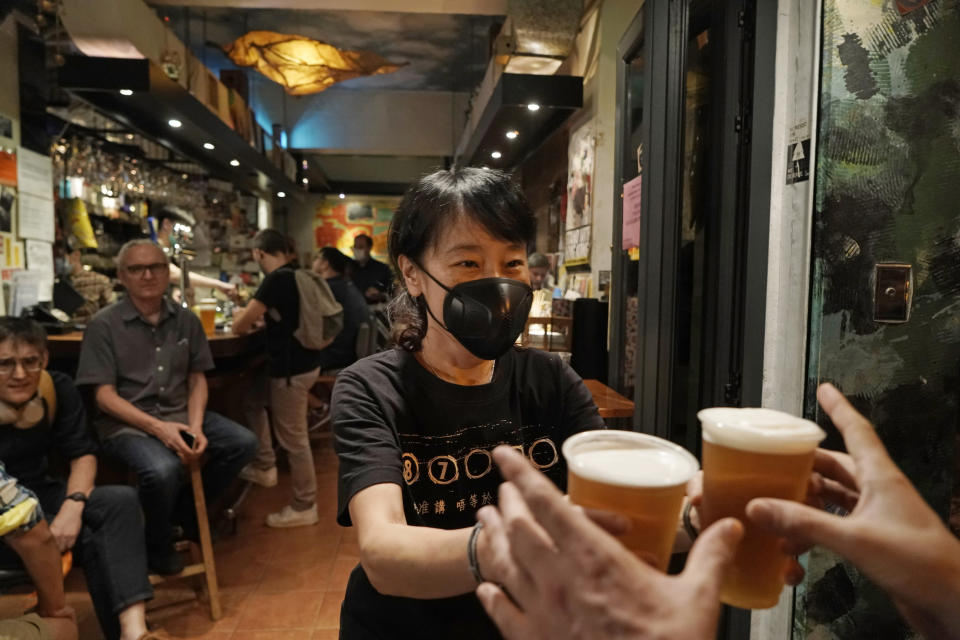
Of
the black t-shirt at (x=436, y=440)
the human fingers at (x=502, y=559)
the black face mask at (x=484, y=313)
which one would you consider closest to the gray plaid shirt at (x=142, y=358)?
the black t-shirt at (x=436, y=440)

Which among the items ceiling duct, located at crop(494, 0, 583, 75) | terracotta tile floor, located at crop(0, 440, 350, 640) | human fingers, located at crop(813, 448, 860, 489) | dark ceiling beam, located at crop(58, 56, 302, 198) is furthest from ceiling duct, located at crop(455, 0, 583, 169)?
human fingers, located at crop(813, 448, 860, 489)

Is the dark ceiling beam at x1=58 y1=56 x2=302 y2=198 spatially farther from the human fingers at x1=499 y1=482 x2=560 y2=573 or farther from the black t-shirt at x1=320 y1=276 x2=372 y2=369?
the human fingers at x1=499 y1=482 x2=560 y2=573

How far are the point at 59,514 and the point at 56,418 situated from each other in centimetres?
41

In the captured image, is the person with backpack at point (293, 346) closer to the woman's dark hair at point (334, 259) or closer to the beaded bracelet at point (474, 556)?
the woman's dark hair at point (334, 259)

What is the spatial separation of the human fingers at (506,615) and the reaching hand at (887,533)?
0.91 feet

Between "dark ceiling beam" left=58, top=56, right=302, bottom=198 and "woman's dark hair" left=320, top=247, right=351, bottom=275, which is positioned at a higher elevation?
"dark ceiling beam" left=58, top=56, right=302, bottom=198

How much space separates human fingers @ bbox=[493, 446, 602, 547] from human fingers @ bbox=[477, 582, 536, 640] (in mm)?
95

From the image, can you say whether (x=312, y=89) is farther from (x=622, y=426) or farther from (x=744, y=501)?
(x=744, y=501)

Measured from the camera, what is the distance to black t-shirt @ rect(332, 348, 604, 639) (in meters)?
1.11

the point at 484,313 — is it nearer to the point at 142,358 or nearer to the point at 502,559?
the point at 502,559

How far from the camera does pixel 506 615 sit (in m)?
0.58

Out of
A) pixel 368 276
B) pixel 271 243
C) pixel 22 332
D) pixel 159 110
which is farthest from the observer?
pixel 368 276

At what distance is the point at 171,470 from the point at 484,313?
7.32 feet

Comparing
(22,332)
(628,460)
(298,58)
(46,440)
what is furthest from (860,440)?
(298,58)
